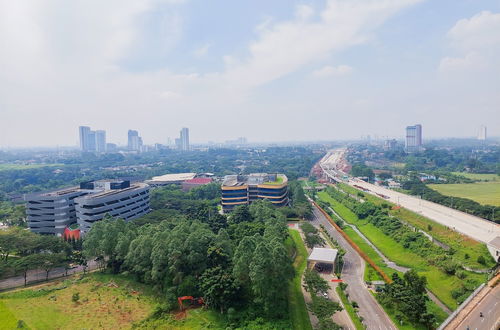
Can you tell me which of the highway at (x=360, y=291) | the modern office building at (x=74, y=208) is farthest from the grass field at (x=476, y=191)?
the modern office building at (x=74, y=208)

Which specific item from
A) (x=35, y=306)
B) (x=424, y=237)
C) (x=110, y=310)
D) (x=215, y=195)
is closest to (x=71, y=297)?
(x=35, y=306)

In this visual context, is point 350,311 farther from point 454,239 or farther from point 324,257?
point 454,239

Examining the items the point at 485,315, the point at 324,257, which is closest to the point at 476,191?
the point at 324,257

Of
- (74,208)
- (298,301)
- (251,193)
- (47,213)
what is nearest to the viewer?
(298,301)

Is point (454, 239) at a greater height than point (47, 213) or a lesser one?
lesser

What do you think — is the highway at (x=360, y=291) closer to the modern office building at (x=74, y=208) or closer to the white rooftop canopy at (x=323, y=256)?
the white rooftop canopy at (x=323, y=256)

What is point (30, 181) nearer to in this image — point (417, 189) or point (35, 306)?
point (35, 306)

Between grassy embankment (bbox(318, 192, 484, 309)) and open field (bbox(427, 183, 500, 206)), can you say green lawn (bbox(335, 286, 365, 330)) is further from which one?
open field (bbox(427, 183, 500, 206))
